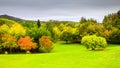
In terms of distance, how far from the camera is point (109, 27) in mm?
105625

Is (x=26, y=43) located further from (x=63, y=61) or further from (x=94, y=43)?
(x=63, y=61)

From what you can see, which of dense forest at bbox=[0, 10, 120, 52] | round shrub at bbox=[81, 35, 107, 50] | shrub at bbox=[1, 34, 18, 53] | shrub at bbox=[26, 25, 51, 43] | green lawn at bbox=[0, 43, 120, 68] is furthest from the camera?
shrub at bbox=[26, 25, 51, 43]

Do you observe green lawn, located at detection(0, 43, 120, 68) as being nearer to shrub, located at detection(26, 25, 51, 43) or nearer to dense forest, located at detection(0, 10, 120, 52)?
dense forest, located at detection(0, 10, 120, 52)

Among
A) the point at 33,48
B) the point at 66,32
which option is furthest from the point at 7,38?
the point at 66,32

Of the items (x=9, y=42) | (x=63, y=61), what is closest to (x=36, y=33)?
(x=9, y=42)

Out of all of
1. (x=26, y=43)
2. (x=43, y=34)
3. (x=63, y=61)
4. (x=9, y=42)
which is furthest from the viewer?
(x=43, y=34)

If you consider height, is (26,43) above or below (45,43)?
above

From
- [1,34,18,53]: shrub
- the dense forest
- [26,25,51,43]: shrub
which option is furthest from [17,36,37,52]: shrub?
[26,25,51,43]: shrub

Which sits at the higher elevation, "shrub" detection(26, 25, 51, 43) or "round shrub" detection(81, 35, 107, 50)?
"shrub" detection(26, 25, 51, 43)

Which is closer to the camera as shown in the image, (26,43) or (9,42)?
(26,43)

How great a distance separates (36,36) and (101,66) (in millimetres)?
43883

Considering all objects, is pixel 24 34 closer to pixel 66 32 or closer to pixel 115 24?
pixel 66 32

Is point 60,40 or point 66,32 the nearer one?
point 66,32

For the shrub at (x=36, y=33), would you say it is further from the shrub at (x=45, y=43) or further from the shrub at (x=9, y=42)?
the shrub at (x=9, y=42)
